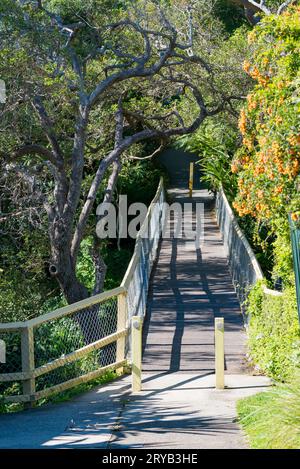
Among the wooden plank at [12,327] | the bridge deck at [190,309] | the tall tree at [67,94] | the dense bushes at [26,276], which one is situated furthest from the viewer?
the dense bushes at [26,276]

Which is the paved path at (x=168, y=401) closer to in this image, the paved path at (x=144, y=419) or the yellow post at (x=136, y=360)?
the paved path at (x=144, y=419)

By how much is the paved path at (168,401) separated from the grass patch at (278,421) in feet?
0.71

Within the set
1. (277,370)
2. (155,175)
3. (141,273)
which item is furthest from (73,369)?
(155,175)

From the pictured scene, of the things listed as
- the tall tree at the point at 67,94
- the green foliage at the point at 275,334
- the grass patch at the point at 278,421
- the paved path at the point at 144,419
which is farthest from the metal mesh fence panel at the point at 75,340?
the tall tree at the point at 67,94

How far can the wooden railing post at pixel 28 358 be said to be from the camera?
39.0 feet

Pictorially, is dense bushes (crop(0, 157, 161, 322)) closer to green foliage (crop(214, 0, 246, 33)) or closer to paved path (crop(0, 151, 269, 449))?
paved path (crop(0, 151, 269, 449))

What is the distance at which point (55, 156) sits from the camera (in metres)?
18.2

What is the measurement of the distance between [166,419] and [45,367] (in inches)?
90.2

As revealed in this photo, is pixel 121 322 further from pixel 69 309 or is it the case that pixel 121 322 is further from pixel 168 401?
pixel 168 401

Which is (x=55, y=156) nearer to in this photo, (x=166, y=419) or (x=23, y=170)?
(x=23, y=170)

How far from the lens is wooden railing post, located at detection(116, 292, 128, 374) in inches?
561

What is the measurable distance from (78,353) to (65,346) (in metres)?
0.33

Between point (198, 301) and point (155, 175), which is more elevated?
point (155, 175)

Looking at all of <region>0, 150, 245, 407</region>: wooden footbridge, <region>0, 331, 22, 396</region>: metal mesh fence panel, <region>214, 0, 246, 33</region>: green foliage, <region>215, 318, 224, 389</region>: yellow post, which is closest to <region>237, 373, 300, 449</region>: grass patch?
<region>215, 318, 224, 389</region>: yellow post
